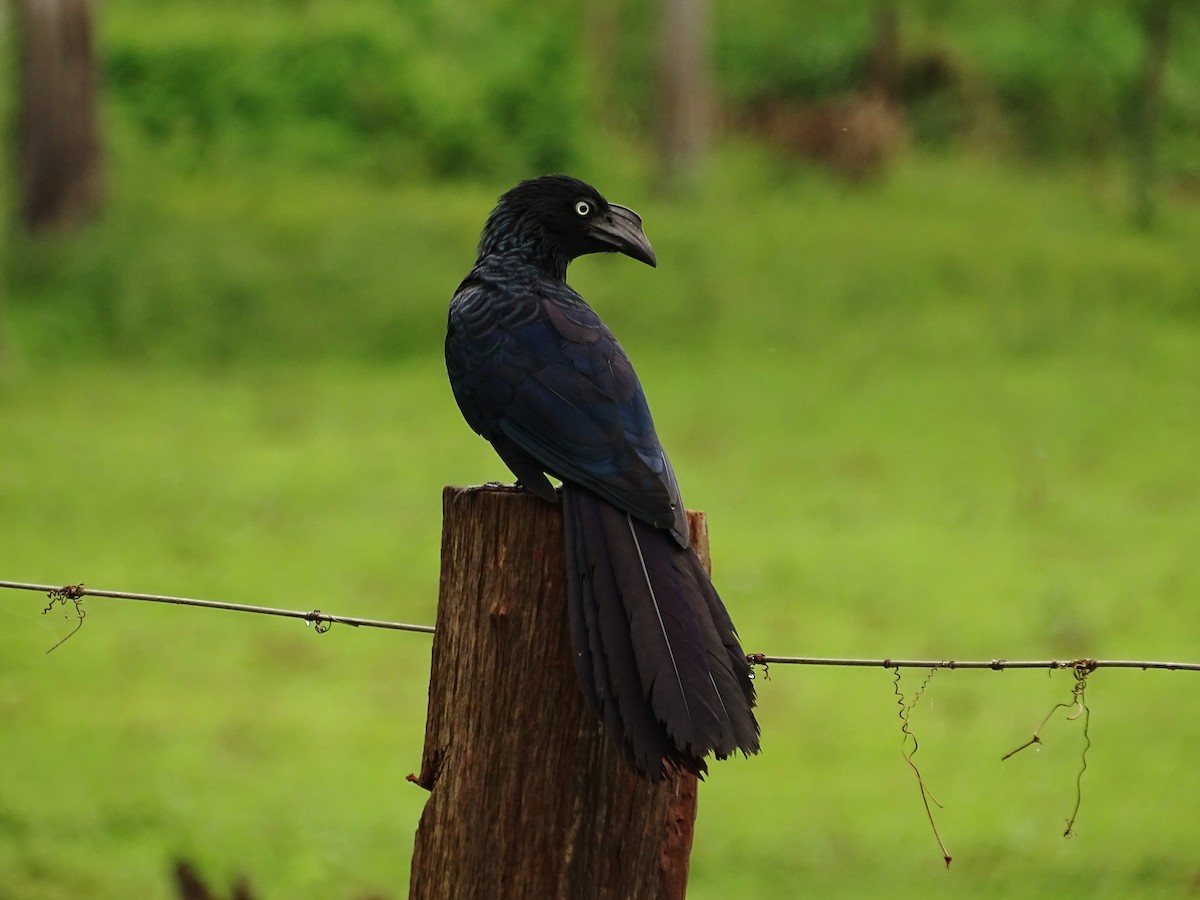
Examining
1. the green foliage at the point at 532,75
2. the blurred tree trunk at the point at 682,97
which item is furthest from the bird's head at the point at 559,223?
the green foliage at the point at 532,75

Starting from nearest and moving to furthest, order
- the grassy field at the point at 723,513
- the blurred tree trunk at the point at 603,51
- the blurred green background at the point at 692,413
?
the grassy field at the point at 723,513, the blurred green background at the point at 692,413, the blurred tree trunk at the point at 603,51

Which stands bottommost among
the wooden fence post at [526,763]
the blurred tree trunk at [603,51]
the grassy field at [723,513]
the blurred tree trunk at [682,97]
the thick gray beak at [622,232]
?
the wooden fence post at [526,763]

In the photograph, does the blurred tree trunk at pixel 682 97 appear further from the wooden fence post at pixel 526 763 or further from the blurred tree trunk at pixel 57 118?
the wooden fence post at pixel 526 763

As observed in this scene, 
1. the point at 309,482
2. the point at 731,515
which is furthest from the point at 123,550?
the point at 731,515

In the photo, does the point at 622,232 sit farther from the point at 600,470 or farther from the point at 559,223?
the point at 600,470

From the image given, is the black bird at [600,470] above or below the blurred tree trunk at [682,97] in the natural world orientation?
below

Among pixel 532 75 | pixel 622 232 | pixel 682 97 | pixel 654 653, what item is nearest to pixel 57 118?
pixel 532 75

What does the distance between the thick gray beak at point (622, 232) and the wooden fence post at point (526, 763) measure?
3.69 feet

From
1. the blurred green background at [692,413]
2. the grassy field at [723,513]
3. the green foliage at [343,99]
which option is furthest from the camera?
the green foliage at [343,99]

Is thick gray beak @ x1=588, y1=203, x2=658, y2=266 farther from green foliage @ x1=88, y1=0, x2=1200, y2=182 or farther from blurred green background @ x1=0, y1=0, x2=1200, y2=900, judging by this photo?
green foliage @ x1=88, y1=0, x2=1200, y2=182

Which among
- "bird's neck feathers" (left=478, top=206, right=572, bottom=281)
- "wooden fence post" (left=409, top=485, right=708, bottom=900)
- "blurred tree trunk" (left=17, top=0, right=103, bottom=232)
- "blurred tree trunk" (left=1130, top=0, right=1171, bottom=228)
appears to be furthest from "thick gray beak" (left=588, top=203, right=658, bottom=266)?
"blurred tree trunk" (left=1130, top=0, right=1171, bottom=228)

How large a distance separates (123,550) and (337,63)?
10803 millimetres

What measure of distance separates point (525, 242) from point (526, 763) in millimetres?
1468

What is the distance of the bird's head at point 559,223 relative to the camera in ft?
11.3
